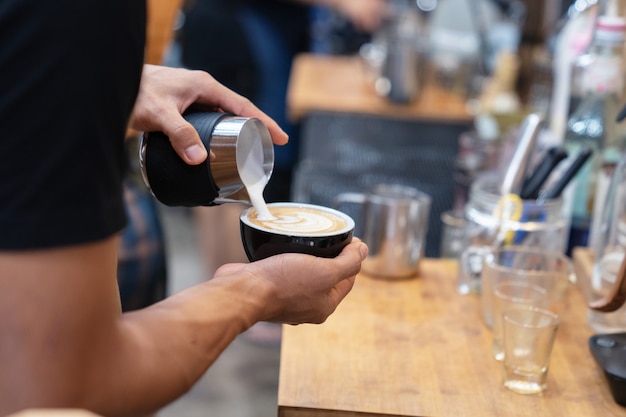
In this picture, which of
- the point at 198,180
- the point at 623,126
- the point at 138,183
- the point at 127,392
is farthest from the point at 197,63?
the point at 127,392

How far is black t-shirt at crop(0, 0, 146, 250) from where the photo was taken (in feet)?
2.40

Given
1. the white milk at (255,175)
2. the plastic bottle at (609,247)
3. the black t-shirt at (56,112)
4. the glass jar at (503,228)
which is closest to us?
the black t-shirt at (56,112)

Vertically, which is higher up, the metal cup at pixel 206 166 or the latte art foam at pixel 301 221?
the metal cup at pixel 206 166

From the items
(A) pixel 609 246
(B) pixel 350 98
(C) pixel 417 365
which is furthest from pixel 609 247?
(B) pixel 350 98

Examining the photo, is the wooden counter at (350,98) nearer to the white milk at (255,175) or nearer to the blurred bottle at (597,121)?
the blurred bottle at (597,121)

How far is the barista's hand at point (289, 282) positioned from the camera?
1.02 meters

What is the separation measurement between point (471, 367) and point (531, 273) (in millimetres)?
A: 197

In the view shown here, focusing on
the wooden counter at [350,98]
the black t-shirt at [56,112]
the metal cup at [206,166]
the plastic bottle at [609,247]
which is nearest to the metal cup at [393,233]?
the plastic bottle at [609,247]

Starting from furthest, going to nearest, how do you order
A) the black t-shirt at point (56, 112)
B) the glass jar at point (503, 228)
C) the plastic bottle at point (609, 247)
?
the glass jar at point (503, 228) → the plastic bottle at point (609, 247) → the black t-shirt at point (56, 112)

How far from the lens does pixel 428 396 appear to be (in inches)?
43.9

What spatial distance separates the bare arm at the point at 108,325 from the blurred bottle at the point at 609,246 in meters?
0.53

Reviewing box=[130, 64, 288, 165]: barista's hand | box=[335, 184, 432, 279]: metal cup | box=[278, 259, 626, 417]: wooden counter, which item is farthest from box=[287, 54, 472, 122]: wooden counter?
box=[130, 64, 288, 165]: barista's hand

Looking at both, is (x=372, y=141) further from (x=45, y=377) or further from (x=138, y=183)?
(x=45, y=377)

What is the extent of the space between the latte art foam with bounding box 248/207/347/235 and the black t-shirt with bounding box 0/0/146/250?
13.8 inches
